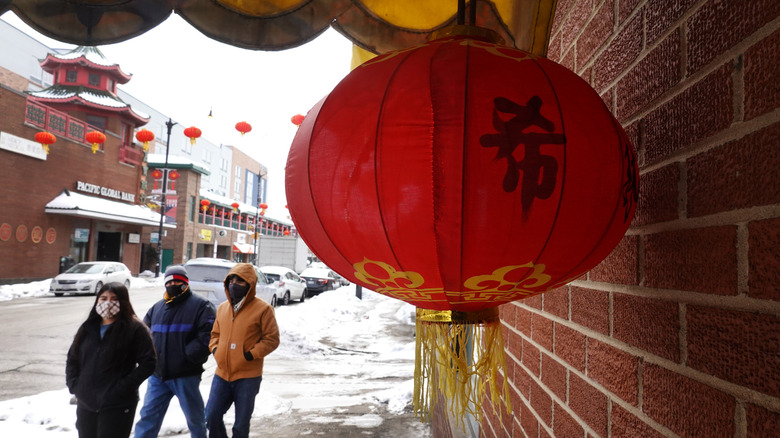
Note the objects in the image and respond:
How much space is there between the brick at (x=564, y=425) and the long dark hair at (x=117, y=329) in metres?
3.54

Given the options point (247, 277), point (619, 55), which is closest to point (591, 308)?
point (619, 55)

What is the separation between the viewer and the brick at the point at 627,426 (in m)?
1.00

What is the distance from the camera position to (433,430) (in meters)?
4.99

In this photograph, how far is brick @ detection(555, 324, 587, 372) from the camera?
1390 millimetres

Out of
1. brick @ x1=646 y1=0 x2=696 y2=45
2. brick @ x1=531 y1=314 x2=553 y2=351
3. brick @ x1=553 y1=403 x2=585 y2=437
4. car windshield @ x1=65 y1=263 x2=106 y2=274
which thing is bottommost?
car windshield @ x1=65 y1=263 x2=106 y2=274

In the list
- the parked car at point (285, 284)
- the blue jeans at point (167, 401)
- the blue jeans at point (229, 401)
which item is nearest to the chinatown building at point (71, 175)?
the parked car at point (285, 284)

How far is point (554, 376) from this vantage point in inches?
63.0

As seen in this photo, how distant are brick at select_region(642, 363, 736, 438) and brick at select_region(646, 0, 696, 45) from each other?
791mm

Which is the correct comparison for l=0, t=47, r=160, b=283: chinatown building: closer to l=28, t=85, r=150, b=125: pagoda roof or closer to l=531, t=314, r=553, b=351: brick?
l=28, t=85, r=150, b=125: pagoda roof

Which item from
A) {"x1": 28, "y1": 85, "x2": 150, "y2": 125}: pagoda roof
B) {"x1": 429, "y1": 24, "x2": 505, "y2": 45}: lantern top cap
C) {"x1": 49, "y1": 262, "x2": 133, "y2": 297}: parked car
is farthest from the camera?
{"x1": 28, "y1": 85, "x2": 150, "y2": 125}: pagoda roof

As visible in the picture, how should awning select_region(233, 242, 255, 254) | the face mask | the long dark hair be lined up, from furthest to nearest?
1. awning select_region(233, 242, 255, 254)
2. the face mask
3. the long dark hair

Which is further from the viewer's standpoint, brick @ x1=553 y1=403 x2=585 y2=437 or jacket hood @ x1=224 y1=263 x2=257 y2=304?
jacket hood @ x1=224 y1=263 x2=257 y2=304

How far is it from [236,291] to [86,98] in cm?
2820

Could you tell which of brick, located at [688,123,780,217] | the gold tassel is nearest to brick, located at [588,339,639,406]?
the gold tassel
